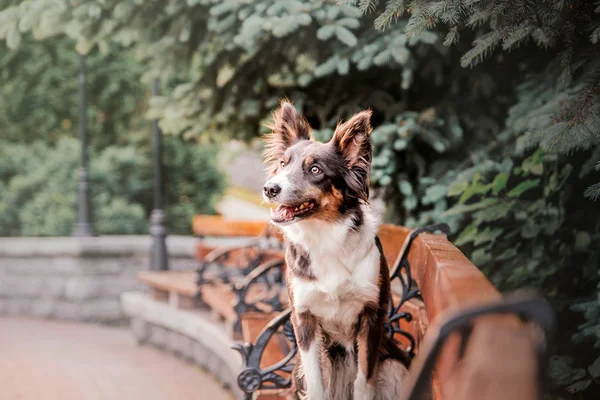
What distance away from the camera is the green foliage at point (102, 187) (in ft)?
45.9

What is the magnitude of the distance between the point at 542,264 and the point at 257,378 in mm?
1919

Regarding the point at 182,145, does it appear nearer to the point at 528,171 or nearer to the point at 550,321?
the point at 528,171

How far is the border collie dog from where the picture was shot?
2.86 meters

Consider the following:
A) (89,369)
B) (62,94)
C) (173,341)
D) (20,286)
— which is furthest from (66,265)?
(62,94)

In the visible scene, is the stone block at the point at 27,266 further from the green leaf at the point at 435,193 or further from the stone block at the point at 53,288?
the green leaf at the point at 435,193

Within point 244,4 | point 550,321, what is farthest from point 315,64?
point 550,321

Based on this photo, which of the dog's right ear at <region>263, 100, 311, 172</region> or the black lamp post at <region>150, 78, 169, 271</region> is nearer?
the dog's right ear at <region>263, 100, 311, 172</region>

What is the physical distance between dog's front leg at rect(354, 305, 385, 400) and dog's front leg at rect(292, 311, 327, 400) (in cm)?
16

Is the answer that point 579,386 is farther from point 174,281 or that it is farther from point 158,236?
point 158,236

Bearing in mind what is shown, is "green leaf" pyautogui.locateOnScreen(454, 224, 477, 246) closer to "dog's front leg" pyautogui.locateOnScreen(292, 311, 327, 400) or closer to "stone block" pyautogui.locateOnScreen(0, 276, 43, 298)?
"dog's front leg" pyautogui.locateOnScreen(292, 311, 327, 400)

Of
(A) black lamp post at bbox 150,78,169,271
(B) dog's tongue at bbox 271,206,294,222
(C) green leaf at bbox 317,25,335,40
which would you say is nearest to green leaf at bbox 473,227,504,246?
(C) green leaf at bbox 317,25,335,40

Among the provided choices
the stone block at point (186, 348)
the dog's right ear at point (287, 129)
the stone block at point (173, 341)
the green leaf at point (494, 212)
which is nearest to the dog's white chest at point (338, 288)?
the dog's right ear at point (287, 129)

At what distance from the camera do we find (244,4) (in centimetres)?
555

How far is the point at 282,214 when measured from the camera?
2.87m
